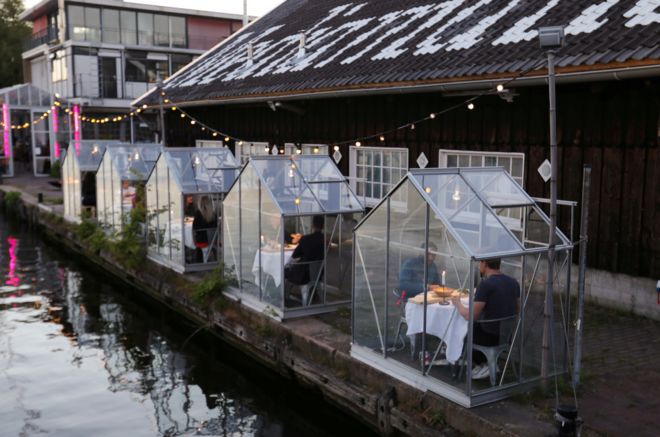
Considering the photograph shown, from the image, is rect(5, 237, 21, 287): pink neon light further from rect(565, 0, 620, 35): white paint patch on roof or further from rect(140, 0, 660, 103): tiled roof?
rect(565, 0, 620, 35): white paint patch on roof

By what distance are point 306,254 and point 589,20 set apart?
211 inches

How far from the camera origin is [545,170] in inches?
390

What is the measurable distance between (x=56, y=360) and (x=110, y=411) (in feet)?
7.97

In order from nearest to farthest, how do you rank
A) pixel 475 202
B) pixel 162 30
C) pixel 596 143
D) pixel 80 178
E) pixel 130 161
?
pixel 475 202 < pixel 596 143 < pixel 130 161 < pixel 80 178 < pixel 162 30

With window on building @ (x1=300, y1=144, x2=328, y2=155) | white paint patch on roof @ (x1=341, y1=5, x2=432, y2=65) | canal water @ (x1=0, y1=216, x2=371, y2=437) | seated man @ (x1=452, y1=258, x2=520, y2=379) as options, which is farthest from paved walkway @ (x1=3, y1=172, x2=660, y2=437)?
white paint patch on roof @ (x1=341, y1=5, x2=432, y2=65)

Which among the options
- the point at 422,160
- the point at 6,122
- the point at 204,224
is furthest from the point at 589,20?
the point at 6,122

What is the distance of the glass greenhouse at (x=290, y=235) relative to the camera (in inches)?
390

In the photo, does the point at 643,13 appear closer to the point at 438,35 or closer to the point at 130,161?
the point at 438,35

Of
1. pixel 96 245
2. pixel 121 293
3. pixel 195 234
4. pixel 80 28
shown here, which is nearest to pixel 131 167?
pixel 96 245

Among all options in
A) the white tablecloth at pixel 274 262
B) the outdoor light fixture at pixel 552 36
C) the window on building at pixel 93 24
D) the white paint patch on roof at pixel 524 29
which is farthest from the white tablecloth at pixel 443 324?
the window on building at pixel 93 24

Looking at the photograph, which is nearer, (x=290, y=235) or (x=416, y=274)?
(x=416, y=274)

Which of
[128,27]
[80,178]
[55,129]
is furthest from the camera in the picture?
[128,27]

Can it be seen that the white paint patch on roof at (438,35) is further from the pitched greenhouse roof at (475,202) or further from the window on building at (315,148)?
the pitched greenhouse roof at (475,202)

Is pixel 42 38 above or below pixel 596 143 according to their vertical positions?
above
